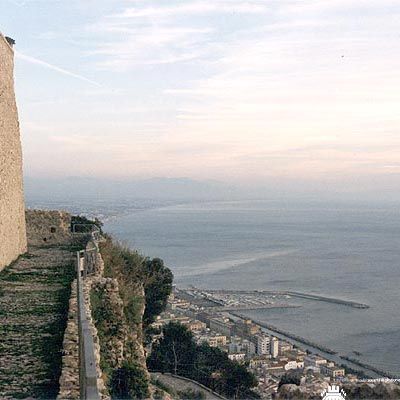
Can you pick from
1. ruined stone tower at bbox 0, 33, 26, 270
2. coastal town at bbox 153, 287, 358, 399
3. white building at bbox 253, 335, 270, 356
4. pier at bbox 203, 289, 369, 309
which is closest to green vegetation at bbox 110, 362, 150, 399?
coastal town at bbox 153, 287, 358, 399

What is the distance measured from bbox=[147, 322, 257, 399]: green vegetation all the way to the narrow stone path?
707cm

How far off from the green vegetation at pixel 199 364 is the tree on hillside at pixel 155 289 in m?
1.59

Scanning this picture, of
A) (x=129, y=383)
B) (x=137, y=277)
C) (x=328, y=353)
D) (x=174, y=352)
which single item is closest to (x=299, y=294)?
(x=328, y=353)

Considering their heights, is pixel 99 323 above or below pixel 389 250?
above

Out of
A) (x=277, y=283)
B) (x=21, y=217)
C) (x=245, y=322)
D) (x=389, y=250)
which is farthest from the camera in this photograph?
(x=389, y=250)

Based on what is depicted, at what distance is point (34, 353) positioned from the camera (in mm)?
6535

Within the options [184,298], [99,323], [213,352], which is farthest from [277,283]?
[99,323]

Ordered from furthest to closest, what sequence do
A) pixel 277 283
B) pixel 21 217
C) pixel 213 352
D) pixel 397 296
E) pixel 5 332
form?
1. pixel 277 283
2. pixel 397 296
3. pixel 213 352
4. pixel 21 217
5. pixel 5 332

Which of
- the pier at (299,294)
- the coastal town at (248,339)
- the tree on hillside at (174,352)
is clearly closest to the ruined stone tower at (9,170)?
the tree on hillside at (174,352)

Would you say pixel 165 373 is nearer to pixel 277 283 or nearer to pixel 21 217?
pixel 21 217

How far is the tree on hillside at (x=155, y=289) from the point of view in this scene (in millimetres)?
19125

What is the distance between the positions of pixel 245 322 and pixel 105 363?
84.5 feet

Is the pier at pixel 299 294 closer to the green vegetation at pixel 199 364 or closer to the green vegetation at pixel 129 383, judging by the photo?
the green vegetation at pixel 199 364

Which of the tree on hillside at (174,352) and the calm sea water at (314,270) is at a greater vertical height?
the tree on hillside at (174,352)
